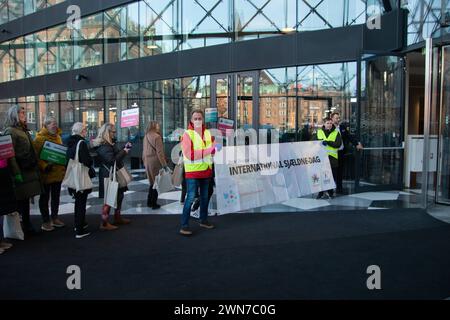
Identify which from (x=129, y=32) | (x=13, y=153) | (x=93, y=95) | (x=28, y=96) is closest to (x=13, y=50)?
(x=28, y=96)

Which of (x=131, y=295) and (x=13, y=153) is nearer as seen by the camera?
(x=131, y=295)

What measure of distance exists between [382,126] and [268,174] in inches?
160

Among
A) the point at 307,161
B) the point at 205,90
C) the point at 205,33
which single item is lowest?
the point at 307,161

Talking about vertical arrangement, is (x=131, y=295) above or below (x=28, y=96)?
below

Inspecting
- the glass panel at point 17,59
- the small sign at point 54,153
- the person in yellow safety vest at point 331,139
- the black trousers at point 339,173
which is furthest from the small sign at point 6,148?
the glass panel at point 17,59

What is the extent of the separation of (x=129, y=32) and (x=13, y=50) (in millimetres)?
11268

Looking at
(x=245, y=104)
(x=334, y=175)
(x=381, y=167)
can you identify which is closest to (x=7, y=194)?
(x=334, y=175)

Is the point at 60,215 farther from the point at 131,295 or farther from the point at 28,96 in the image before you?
the point at 28,96

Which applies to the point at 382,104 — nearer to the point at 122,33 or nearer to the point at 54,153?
the point at 54,153

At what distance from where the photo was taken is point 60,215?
27.2 ft

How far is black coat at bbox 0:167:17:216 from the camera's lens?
19.3ft

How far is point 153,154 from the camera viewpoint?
8.61 meters

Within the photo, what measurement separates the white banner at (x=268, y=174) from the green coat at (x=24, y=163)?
296cm

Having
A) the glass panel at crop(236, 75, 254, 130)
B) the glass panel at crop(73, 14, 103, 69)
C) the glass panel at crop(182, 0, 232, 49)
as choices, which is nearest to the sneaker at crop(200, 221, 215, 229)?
the glass panel at crop(236, 75, 254, 130)
